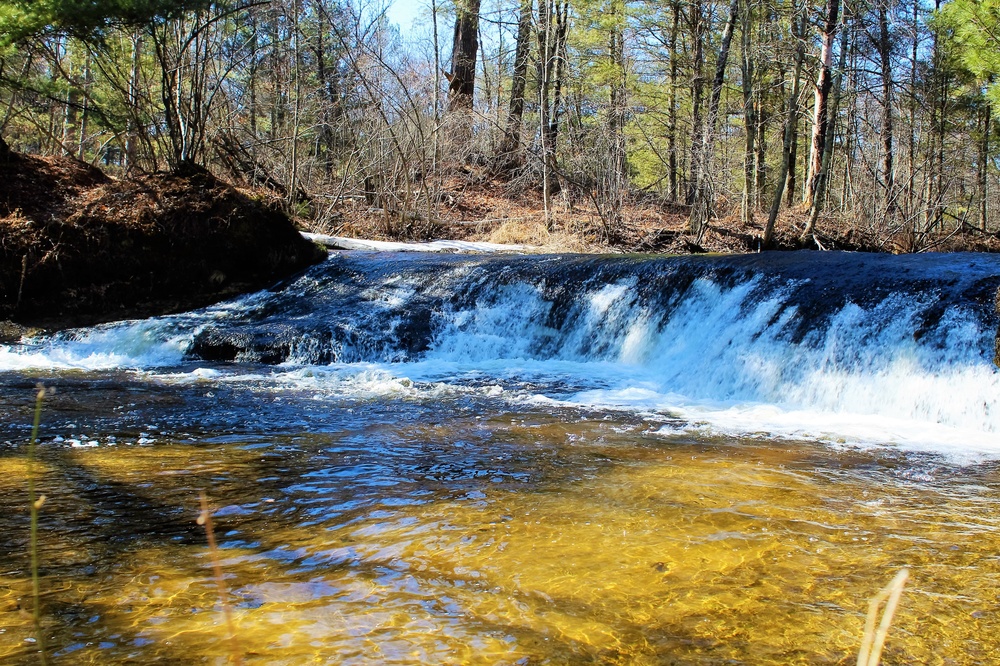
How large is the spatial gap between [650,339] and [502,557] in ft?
22.1

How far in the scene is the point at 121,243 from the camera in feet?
38.7

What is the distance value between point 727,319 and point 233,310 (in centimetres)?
750

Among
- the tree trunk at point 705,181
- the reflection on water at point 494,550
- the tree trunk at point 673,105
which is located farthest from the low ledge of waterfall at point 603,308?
the tree trunk at point 673,105

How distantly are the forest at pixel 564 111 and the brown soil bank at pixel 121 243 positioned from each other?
95 cm

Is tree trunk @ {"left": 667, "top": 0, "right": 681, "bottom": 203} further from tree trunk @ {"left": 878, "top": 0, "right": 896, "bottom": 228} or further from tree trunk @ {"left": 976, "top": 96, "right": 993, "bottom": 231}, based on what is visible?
tree trunk @ {"left": 976, "top": 96, "right": 993, "bottom": 231}

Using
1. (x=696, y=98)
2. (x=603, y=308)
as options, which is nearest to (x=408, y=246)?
(x=603, y=308)

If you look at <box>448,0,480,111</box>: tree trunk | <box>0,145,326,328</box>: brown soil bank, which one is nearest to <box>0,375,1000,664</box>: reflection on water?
<box>0,145,326,328</box>: brown soil bank

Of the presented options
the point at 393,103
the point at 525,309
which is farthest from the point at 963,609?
the point at 393,103

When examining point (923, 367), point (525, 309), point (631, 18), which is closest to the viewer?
point (923, 367)

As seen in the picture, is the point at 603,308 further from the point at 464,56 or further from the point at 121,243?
the point at 464,56

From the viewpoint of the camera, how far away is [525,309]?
10844 millimetres

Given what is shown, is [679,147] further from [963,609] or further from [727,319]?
[963,609]

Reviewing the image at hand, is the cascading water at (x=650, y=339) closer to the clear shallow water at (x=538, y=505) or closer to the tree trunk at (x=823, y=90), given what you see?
the clear shallow water at (x=538, y=505)

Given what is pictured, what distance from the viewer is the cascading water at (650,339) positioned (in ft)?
21.9
